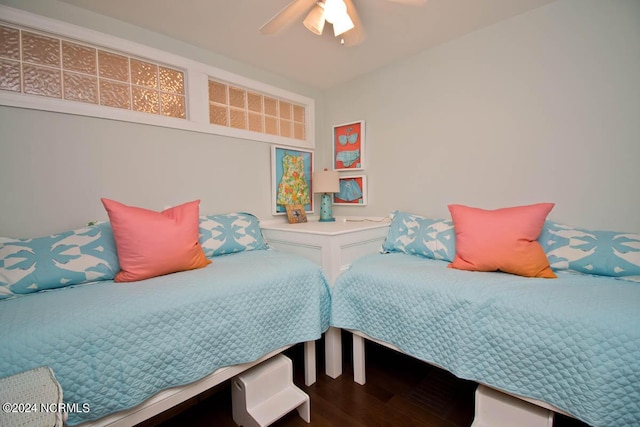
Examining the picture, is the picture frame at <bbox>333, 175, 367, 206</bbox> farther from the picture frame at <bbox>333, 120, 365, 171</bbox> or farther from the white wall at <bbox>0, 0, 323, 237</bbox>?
the white wall at <bbox>0, 0, 323, 237</bbox>

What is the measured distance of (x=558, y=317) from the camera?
3.34 feet

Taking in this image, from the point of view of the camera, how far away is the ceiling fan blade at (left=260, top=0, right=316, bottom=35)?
1371mm

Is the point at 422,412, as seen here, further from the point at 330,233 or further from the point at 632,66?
the point at 632,66

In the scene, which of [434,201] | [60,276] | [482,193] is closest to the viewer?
[60,276]

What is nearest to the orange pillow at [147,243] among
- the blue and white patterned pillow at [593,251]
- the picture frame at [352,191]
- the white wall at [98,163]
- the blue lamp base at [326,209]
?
the white wall at [98,163]

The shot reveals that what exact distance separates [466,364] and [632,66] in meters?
1.77

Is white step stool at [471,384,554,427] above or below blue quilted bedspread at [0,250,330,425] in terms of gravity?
below

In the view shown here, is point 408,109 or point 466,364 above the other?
point 408,109

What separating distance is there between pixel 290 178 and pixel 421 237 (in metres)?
1.30

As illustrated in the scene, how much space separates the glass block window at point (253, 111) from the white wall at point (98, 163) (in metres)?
0.15

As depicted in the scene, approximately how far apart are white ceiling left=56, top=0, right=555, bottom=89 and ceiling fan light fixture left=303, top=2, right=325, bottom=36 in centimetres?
24

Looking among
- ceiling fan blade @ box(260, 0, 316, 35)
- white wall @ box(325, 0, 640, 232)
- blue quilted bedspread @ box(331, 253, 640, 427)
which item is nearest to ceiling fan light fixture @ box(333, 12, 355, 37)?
ceiling fan blade @ box(260, 0, 316, 35)

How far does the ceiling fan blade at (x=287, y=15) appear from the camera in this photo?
1.37m

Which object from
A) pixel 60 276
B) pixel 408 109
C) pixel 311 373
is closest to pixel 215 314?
pixel 60 276
